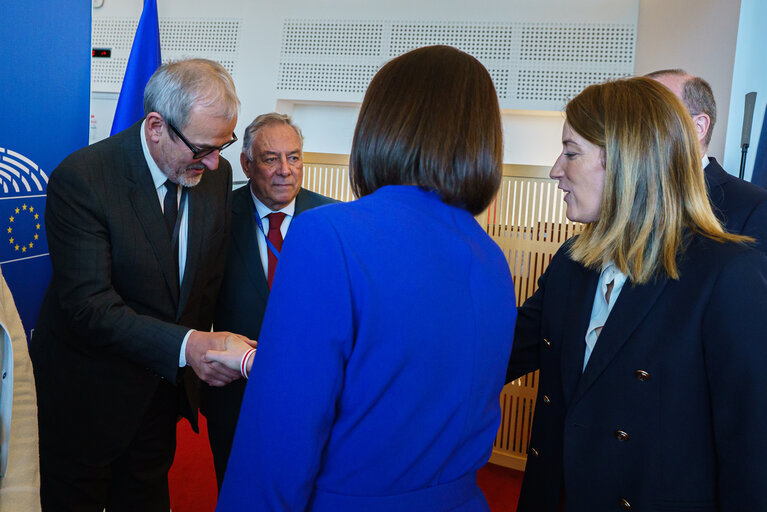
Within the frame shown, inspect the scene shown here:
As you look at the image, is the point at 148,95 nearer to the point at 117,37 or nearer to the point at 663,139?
the point at 663,139

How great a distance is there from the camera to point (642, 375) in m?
1.28

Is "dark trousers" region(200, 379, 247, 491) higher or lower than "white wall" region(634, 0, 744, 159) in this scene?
lower

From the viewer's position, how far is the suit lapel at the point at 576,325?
4.65 feet

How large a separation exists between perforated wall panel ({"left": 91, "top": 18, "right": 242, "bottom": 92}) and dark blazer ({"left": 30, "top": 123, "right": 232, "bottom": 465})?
8.98ft

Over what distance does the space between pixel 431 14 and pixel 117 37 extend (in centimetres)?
247

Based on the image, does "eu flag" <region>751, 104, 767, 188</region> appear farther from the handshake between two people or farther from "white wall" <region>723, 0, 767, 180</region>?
the handshake between two people

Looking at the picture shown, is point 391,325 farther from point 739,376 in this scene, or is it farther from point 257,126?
point 257,126

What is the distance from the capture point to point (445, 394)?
0.99m

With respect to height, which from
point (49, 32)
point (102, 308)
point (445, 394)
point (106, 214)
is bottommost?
point (102, 308)

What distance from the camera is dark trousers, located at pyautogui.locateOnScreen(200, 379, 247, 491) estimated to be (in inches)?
89.1

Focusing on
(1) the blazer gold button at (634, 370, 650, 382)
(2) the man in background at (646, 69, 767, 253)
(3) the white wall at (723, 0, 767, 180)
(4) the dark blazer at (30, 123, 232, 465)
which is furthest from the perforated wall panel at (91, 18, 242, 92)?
(1) the blazer gold button at (634, 370, 650, 382)

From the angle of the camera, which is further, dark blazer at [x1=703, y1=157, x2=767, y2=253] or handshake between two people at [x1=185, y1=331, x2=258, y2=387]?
dark blazer at [x1=703, y1=157, x2=767, y2=253]

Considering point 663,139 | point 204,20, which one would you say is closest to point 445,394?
point 663,139

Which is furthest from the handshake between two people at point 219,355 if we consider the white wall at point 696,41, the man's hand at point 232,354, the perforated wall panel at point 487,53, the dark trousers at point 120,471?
the white wall at point 696,41
